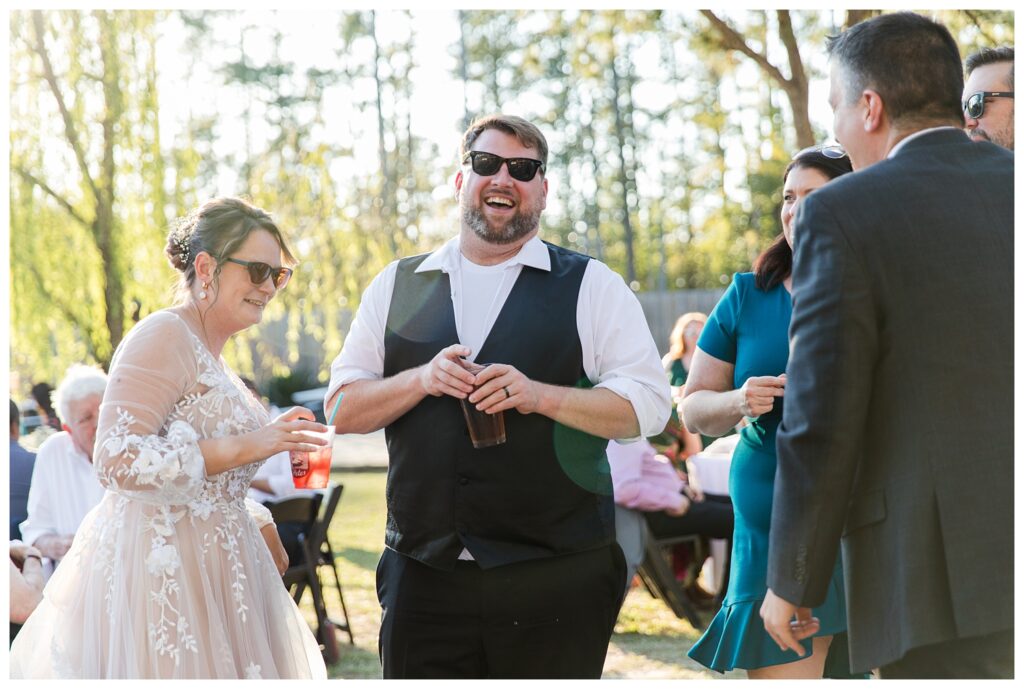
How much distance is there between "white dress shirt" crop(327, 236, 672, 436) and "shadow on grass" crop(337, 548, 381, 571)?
6.57m

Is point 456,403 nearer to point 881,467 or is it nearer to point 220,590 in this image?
point 220,590

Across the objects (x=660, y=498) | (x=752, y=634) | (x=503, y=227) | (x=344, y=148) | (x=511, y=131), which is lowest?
(x=660, y=498)

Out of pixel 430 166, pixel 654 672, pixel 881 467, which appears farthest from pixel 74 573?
pixel 430 166

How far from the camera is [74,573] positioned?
3.04 meters

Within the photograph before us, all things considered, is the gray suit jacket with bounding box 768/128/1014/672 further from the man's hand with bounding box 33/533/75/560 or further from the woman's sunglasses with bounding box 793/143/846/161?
the man's hand with bounding box 33/533/75/560

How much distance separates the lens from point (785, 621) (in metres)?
2.29

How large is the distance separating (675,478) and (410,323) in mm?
4108

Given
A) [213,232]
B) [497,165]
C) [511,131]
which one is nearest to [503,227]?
[497,165]

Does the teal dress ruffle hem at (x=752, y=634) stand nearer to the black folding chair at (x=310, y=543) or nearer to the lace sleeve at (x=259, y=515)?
the lace sleeve at (x=259, y=515)

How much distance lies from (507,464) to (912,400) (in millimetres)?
1232

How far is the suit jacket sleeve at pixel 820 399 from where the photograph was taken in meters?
2.14

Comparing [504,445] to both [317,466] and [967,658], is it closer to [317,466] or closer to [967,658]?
[317,466]

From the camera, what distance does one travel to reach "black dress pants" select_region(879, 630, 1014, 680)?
7.25 ft

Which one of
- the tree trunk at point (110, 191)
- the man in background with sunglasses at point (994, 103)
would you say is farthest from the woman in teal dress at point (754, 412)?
the tree trunk at point (110, 191)
